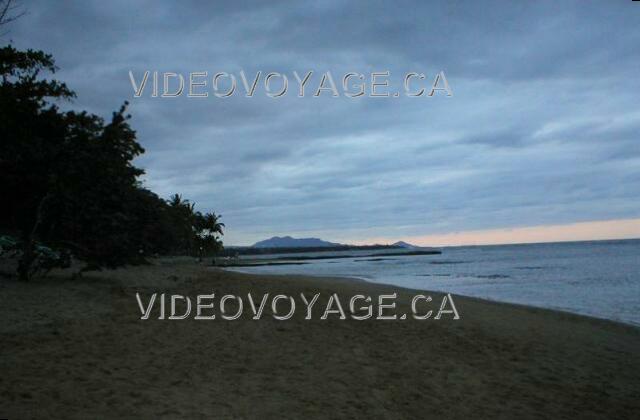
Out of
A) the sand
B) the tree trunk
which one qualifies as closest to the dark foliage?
the tree trunk

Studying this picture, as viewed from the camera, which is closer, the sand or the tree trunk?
the sand

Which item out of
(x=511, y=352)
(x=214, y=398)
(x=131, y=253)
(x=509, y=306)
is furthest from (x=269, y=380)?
(x=509, y=306)

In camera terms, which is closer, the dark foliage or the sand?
the sand

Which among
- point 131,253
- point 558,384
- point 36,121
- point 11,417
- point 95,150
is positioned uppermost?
point 36,121

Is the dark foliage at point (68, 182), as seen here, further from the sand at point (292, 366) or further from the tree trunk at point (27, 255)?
the sand at point (292, 366)

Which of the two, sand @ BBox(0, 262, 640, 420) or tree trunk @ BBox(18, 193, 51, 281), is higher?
tree trunk @ BBox(18, 193, 51, 281)

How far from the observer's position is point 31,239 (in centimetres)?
1344

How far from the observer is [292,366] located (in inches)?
313

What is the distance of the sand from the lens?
6043 millimetres

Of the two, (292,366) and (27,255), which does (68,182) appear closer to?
(27,255)

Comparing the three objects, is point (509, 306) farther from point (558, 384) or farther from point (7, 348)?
point (7, 348)

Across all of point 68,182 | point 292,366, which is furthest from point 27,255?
point 292,366

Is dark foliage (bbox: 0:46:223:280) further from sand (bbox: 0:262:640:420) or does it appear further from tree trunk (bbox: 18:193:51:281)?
sand (bbox: 0:262:640:420)

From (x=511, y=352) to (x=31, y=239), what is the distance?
12.3 m
